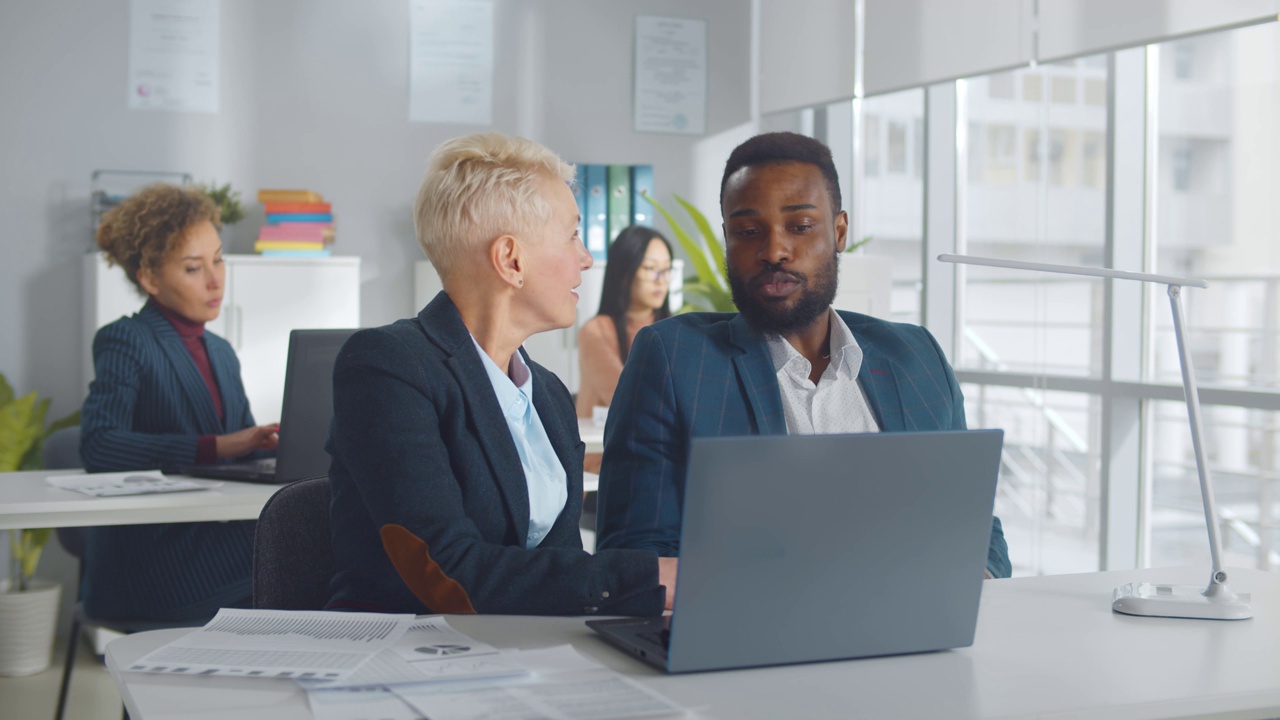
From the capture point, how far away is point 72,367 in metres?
4.47

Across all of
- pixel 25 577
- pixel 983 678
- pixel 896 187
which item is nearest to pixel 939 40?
pixel 983 678

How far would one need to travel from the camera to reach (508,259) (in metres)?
1.71

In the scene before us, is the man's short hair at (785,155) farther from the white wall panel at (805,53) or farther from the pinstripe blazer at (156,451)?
the white wall panel at (805,53)

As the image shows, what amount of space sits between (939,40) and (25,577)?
3885 mm

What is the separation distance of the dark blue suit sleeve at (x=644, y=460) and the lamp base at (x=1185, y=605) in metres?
0.63

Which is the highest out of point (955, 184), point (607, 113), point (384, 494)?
point (607, 113)

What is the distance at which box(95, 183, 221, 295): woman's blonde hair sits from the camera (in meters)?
3.04

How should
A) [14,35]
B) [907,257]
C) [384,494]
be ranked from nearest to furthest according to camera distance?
[384,494] → [14,35] → [907,257]

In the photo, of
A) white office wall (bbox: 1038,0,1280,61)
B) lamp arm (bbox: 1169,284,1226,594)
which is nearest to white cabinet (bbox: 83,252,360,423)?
white office wall (bbox: 1038,0,1280,61)

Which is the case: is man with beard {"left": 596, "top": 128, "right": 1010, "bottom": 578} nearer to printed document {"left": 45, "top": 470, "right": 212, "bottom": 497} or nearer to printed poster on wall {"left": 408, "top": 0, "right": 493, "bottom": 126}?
printed document {"left": 45, "top": 470, "right": 212, "bottom": 497}

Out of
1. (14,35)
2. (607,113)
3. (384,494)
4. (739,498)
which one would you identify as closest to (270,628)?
(384,494)

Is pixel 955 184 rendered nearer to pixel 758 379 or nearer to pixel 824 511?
pixel 758 379

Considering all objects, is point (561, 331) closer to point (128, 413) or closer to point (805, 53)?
point (805, 53)

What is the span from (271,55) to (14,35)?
36.9 inches
